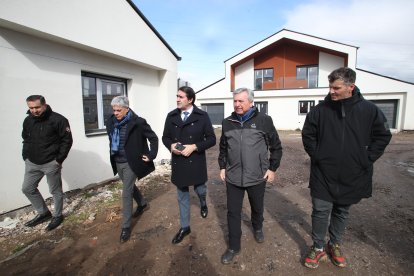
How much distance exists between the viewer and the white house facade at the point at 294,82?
685 inches

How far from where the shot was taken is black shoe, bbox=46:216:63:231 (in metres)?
3.75

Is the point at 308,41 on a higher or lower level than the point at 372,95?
higher

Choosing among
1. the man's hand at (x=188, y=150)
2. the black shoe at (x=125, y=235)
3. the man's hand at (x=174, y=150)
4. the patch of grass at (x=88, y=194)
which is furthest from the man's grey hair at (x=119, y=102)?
the patch of grass at (x=88, y=194)

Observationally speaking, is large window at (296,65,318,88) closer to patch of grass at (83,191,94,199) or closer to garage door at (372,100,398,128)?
garage door at (372,100,398,128)

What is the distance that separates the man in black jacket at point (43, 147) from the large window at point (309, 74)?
19.7 meters

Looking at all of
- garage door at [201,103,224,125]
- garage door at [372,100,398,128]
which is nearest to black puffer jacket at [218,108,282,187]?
garage door at [201,103,224,125]

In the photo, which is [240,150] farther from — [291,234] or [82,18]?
[82,18]

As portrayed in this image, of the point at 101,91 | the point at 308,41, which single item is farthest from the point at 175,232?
the point at 308,41

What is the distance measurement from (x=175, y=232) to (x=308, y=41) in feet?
62.9

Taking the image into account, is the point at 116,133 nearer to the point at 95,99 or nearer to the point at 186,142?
the point at 186,142

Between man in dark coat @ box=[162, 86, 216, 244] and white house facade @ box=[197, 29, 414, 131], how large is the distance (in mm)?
17790

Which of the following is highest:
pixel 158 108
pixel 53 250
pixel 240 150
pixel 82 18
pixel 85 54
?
pixel 82 18

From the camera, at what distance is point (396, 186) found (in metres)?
5.51

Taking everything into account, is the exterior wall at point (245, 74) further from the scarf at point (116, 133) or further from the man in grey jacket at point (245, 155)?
the man in grey jacket at point (245, 155)
